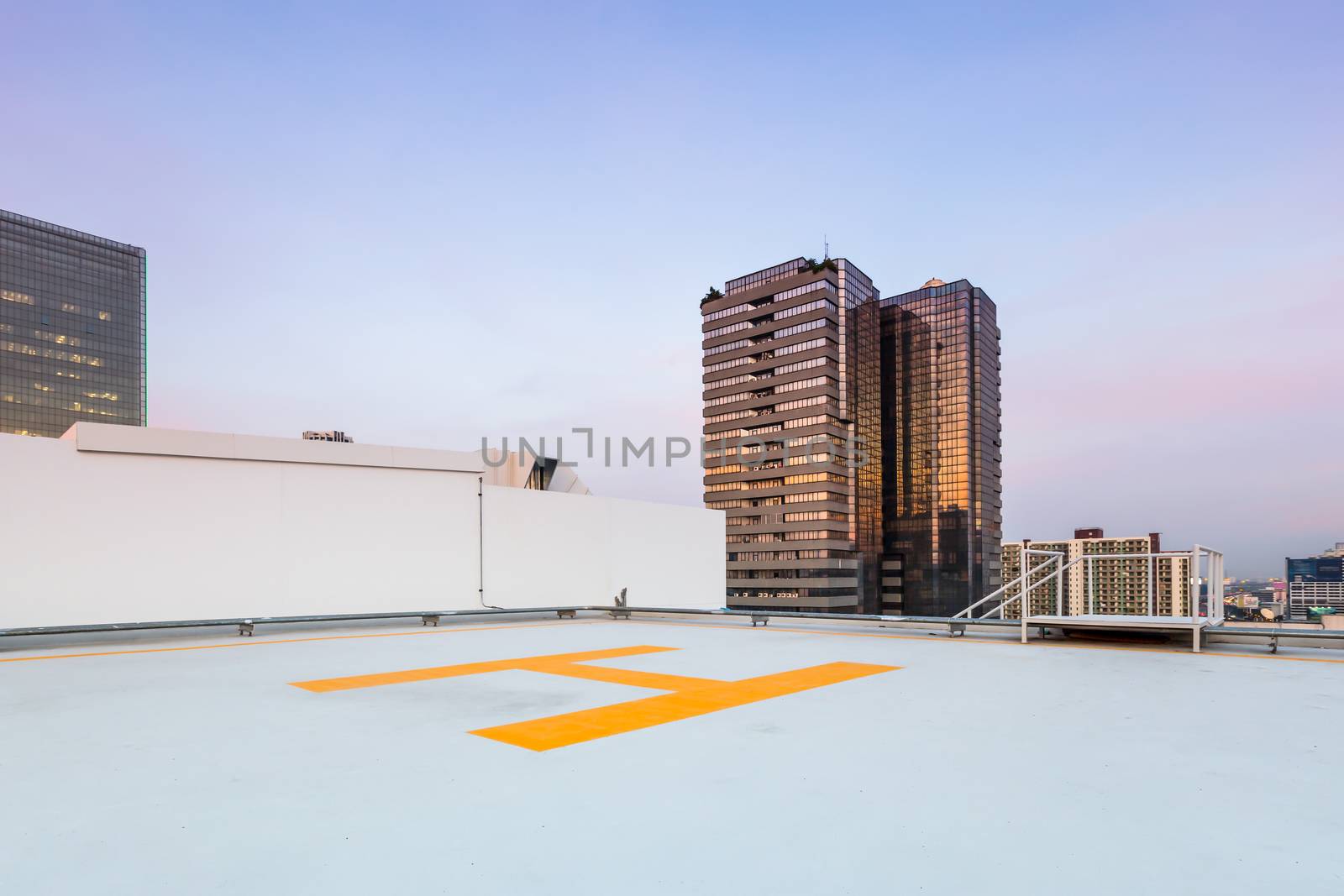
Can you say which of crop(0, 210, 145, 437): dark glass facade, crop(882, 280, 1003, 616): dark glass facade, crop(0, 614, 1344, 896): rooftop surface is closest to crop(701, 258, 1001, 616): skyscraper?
crop(882, 280, 1003, 616): dark glass facade

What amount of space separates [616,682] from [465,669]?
263 cm

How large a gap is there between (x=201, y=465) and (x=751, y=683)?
1445 centimetres

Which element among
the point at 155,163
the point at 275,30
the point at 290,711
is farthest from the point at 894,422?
the point at 290,711

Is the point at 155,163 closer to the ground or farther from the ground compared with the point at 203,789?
farther from the ground

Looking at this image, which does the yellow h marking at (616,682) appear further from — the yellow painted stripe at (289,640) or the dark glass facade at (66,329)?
the dark glass facade at (66,329)

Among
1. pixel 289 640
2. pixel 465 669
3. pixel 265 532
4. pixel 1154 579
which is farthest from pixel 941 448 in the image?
pixel 465 669

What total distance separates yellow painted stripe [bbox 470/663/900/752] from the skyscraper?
437 ft

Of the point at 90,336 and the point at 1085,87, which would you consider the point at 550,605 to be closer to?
the point at 1085,87

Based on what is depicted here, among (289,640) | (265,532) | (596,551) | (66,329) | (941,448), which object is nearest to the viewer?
(289,640)

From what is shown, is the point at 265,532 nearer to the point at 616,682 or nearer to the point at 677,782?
the point at 616,682

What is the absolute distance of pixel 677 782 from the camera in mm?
4527

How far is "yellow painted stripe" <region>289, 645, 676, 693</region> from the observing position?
29.1ft

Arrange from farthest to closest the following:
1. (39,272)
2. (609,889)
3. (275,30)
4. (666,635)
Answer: (39,272) → (275,30) → (666,635) → (609,889)

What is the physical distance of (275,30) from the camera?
22.1 m
